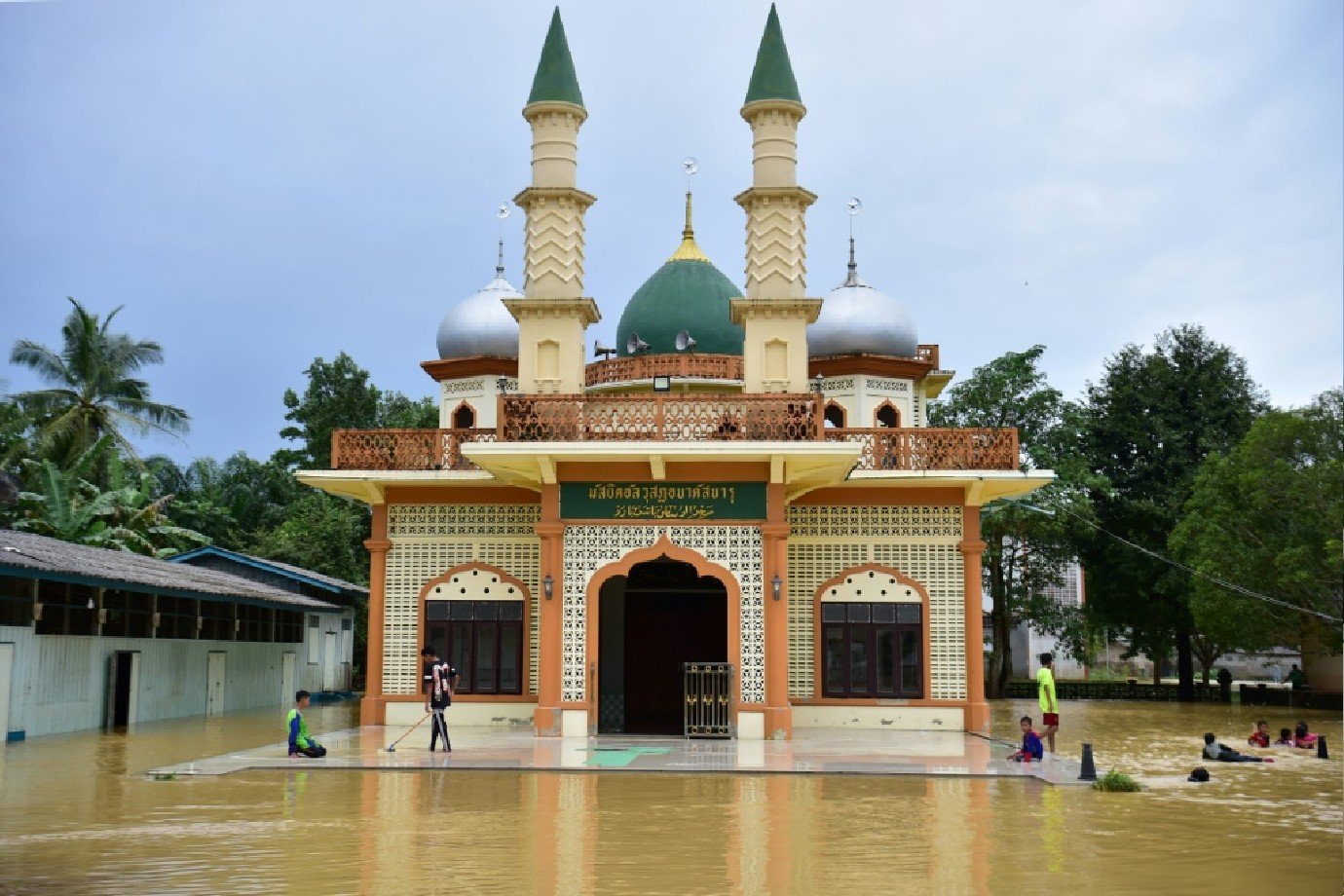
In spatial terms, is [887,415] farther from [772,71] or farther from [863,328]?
[772,71]

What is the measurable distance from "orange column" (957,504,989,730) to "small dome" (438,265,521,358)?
367 inches

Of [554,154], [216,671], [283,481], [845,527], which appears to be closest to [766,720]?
[845,527]

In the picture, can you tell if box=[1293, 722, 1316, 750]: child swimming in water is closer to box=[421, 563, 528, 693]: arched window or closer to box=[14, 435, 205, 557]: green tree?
box=[421, 563, 528, 693]: arched window

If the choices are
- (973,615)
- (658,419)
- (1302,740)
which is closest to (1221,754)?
(1302,740)

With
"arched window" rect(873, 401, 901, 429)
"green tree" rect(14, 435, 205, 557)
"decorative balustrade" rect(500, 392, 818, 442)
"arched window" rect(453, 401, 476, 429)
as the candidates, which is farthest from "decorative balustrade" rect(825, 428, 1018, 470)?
"green tree" rect(14, 435, 205, 557)

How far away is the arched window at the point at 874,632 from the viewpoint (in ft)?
67.3

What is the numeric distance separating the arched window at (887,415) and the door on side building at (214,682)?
13.8 meters

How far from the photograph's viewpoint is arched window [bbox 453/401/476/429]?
82.5ft

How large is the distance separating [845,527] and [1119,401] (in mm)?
17318

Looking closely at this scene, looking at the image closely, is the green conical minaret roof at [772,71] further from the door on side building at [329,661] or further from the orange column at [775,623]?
the door on side building at [329,661]

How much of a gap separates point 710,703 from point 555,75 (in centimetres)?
1007

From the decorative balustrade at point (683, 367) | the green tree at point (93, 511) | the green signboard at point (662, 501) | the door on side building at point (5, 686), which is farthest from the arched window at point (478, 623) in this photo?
the green tree at point (93, 511)

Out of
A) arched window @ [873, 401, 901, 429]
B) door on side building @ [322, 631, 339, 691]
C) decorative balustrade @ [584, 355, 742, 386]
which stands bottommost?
door on side building @ [322, 631, 339, 691]

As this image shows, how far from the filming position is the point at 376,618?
20.9 m
